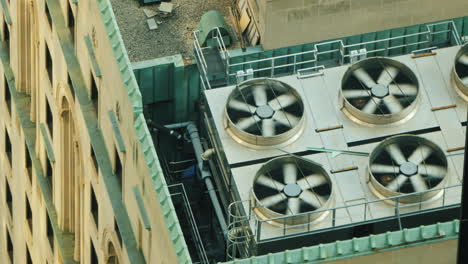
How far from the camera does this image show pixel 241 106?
95.7 m

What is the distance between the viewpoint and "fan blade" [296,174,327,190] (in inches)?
3639

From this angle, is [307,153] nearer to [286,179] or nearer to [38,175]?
[286,179]

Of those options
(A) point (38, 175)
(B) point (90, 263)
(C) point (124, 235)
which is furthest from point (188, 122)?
(A) point (38, 175)

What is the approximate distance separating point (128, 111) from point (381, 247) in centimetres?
1234

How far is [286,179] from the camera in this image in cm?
9269

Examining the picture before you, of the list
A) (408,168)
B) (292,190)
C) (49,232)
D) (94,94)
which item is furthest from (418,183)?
(49,232)

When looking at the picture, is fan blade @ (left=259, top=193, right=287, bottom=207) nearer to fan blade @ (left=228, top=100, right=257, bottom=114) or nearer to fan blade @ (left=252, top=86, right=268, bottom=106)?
fan blade @ (left=228, top=100, right=257, bottom=114)

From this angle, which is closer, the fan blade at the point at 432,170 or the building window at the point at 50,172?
the fan blade at the point at 432,170

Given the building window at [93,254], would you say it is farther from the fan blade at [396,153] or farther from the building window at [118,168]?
the fan blade at [396,153]

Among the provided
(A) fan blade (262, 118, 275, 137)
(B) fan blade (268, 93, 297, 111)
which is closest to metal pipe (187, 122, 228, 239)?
(A) fan blade (262, 118, 275, 137)

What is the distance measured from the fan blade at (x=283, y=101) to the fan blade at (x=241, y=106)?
85 cm

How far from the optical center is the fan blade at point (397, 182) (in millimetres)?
92562

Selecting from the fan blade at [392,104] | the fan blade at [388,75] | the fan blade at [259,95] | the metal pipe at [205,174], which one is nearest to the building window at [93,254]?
the metal pipe at [205,174]

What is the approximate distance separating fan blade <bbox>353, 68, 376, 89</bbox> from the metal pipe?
7481mm
